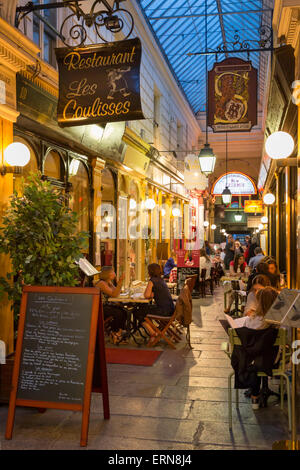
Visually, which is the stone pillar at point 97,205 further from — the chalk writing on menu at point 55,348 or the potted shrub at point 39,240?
the chalk writing on menu at point 55,348

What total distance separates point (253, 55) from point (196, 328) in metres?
14.4

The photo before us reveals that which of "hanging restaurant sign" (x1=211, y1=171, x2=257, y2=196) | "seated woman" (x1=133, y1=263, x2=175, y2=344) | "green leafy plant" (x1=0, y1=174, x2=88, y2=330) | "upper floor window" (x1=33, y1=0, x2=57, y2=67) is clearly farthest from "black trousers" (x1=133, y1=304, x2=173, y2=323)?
"hanging restaurant sign" (x1=211, y1=171, x2=257, y2=196)

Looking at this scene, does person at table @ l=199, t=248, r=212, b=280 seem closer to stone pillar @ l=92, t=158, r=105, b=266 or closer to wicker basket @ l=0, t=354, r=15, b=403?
stone pillar @ l=92, t=158, r=105, b=266

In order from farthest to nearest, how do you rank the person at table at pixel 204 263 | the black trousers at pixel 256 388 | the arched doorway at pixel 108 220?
the person at table at pixel 204 263 → the arched doorway at pixel 108 220 → the black trousers at pixel 256 388

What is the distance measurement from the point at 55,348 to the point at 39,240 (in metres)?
1.14

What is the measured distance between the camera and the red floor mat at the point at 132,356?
6945mm

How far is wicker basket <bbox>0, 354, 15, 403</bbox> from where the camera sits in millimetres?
5059

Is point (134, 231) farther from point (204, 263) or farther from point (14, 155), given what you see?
point (14, 155)

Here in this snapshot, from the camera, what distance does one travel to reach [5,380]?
5098 mm

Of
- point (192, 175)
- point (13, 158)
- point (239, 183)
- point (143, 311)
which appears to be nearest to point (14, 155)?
point (13, 158)

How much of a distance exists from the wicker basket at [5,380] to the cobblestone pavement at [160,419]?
0.45 feet

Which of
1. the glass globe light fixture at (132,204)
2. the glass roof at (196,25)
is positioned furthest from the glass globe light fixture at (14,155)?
the glass roof at (196,25)

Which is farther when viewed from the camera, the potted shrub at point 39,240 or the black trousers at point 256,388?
the potted shrub at point 39,240
